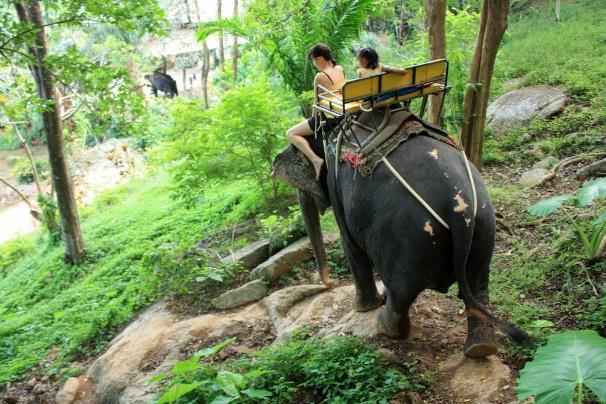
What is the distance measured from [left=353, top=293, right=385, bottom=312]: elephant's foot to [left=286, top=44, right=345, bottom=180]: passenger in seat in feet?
3.85

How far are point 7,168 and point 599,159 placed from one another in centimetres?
2689

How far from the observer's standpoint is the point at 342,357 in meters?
4.04

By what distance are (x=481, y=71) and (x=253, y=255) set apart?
12.1ft

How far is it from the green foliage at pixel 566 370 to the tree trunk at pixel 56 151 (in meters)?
8.33

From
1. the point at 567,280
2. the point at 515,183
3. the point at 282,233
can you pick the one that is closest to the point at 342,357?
the point at 567,280

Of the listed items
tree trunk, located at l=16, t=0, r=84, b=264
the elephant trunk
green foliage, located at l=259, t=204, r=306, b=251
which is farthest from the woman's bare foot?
tree trunk, located at l=16, t=0, r=84, b=264

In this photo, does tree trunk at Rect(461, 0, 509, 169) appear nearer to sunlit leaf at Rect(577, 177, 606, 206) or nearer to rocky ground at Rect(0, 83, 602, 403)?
rocky ground at Rect(0, 83, 602, 403)

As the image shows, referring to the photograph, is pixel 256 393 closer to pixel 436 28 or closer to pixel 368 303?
pixel 368 303

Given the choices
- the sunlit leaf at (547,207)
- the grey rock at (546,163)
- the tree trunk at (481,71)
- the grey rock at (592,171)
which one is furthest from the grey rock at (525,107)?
the sunlit leaf at (547,207)

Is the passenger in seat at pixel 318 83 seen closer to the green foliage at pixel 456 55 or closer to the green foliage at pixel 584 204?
the green foliage at pixel 456 55

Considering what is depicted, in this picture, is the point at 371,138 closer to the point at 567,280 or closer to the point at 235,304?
the point at 567,280

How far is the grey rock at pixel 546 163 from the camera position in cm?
755

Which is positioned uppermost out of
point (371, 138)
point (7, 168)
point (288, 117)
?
point (371, 138)

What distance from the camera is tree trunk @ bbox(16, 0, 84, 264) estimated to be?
9039mm
